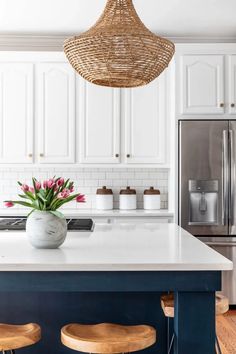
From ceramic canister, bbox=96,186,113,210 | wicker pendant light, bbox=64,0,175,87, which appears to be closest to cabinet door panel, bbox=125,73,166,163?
ceramic canister, bbox=96,186,113,210

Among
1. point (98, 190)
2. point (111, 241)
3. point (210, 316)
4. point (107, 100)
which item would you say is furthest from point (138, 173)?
point (210, 316)

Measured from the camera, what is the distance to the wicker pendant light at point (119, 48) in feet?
7.23

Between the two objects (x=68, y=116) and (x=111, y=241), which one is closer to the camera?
(x=111, y=241)

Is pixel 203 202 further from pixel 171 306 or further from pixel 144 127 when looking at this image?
pixel 171 306

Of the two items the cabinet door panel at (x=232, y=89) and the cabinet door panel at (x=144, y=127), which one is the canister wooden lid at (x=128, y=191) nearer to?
the cabinet door panel at (x=144, y=127)

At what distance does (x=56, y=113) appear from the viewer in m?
4.45

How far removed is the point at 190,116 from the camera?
424 centimetres

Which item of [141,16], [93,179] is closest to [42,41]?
[141,16]

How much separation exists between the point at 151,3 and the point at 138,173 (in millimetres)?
1750

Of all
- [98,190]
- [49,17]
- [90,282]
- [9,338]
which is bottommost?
[9,338]

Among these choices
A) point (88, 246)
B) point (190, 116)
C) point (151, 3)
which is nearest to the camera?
point (88, 246)

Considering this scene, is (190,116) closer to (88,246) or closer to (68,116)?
(68,116)

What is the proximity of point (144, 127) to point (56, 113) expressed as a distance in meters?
0.89

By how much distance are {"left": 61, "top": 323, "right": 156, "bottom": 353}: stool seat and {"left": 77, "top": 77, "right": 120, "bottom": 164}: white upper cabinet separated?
2561 mm
